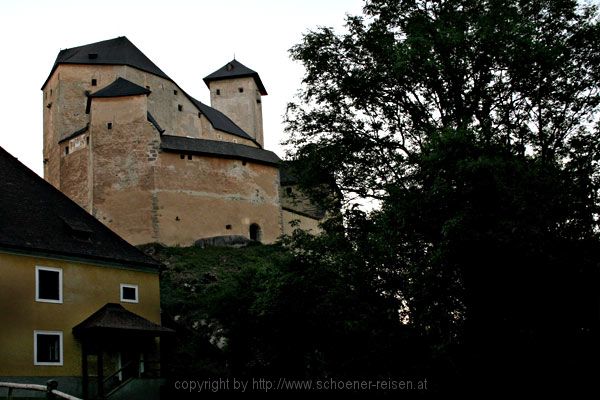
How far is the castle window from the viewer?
25.5 metres

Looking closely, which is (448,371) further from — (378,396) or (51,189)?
(51,189)

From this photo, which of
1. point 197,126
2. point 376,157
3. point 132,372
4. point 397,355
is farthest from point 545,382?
point 197,126

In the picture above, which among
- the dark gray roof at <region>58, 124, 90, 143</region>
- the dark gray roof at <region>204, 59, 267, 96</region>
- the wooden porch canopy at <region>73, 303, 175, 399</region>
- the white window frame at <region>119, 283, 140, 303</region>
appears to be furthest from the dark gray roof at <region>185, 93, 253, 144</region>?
the wooden porch canopy at <region>73, 303, 175, 399</region>

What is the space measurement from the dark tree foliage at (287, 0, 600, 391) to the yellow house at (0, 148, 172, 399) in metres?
7.42

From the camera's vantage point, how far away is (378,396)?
707 inches

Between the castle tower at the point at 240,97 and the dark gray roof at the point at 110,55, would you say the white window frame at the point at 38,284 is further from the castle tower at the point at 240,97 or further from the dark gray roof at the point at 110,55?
the castle tower at the point at 240,97

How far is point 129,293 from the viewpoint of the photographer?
25.7 meters

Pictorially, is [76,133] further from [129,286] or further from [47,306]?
[47,306]

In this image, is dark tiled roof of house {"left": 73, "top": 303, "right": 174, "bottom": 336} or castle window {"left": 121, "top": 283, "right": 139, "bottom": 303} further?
castle window {"left": 121, "top": 283, "right": 139, "bottom": 303}

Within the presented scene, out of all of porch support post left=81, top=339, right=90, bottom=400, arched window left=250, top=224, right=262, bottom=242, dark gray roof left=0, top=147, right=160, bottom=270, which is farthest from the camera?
arched window left=250, top=224, right=262, bottom=242

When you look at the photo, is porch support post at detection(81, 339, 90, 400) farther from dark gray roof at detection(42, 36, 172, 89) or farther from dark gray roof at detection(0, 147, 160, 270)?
dark gray roof at detection(42, 36, 172, 89)

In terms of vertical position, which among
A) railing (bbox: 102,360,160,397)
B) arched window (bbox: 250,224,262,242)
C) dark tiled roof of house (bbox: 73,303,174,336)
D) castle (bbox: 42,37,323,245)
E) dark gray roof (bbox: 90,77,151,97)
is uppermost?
dark gray roof (bbox: 90,77,151,97)

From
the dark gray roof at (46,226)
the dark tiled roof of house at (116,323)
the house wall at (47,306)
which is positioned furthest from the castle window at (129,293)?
the dark gray roof at (46,226)

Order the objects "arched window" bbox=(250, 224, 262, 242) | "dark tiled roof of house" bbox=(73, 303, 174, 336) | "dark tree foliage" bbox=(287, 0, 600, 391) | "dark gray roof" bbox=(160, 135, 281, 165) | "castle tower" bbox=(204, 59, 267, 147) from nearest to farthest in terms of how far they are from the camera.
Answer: "dark tree foliage" bbox=(287, 0, 600, 391) < "dark tiled roof of house" bbox=(73, 303, 174, 336) < "dark gray roof" bbox=(160, 135, 281, 165) < "arched window" bbox=(250, 224, 262, 242) < "castle tower" bbox=(204, 59, 267, 147)
